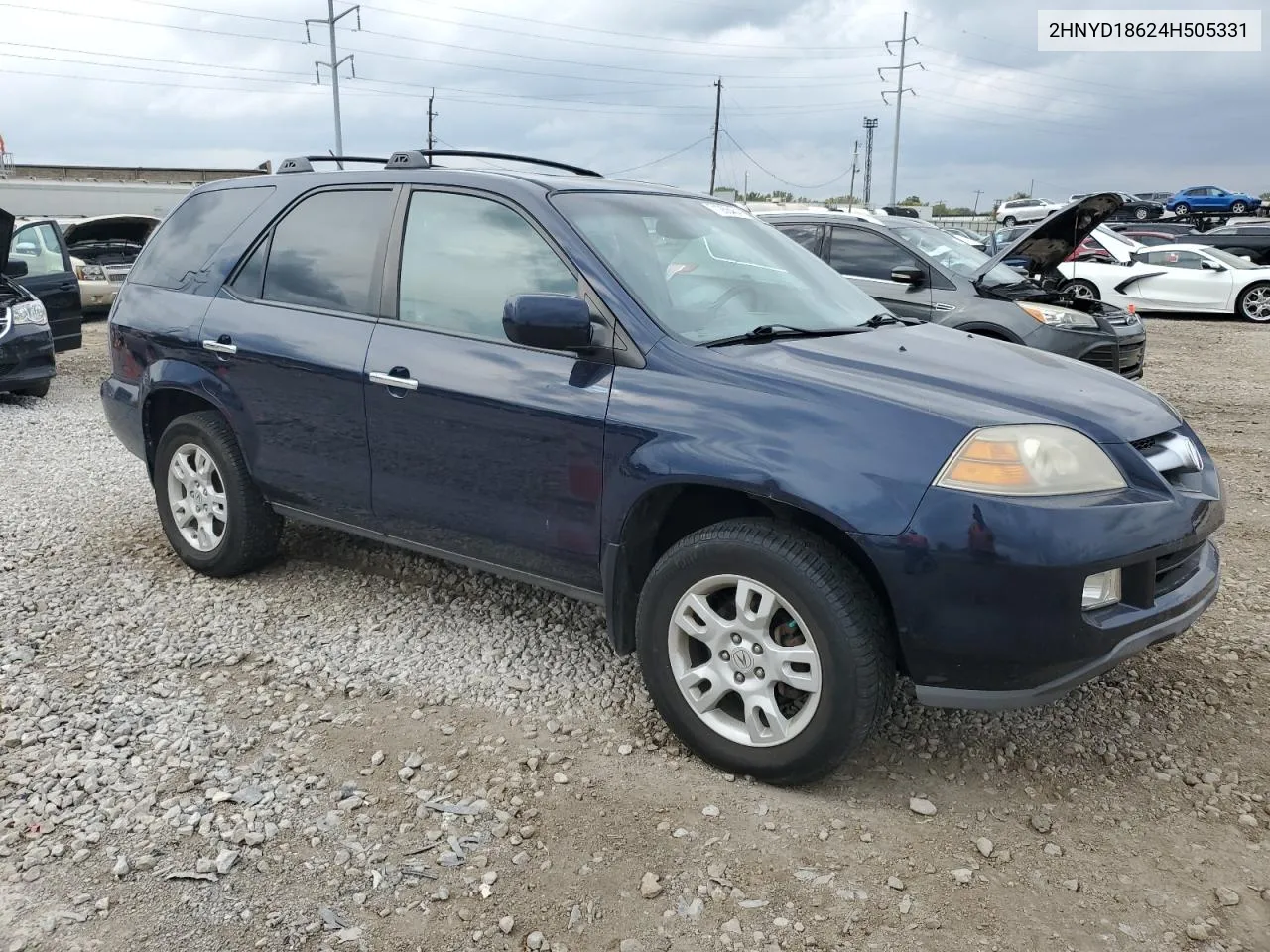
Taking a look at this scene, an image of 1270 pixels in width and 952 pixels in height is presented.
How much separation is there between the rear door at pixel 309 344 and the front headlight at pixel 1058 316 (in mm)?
5855

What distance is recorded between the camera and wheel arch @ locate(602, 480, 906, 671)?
2.93m

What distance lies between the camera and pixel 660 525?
3201 mm

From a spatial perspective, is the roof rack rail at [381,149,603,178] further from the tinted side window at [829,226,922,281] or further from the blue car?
the blue car

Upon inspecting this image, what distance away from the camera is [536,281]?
3.45 meters

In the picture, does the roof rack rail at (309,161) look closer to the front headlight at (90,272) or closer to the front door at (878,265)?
the front door at (878,265)

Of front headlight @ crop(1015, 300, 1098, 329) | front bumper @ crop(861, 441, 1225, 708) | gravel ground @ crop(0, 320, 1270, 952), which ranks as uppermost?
front headlight @ crop(1015, 300, 1098, 329)

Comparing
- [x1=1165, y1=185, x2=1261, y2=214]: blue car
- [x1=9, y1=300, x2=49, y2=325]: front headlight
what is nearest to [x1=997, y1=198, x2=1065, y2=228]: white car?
[x1=1165, y1=185, x2=1261, y2=214]: blue car

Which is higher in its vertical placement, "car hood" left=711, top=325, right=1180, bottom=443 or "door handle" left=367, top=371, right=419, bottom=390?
"car hood" left=711, top=325, right=1180, bottom=443

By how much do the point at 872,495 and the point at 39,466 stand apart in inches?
248

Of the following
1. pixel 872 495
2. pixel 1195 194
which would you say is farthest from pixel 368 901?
pixel 1195 194

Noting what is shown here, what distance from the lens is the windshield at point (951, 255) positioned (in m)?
8.49

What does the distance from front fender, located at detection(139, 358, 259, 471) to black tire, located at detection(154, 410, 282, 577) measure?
0.07 metres

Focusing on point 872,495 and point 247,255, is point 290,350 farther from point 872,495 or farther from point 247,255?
point 872,495

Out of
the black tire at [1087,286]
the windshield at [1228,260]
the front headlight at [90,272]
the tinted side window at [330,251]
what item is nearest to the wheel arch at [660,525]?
the tinted side window at [330,251]
